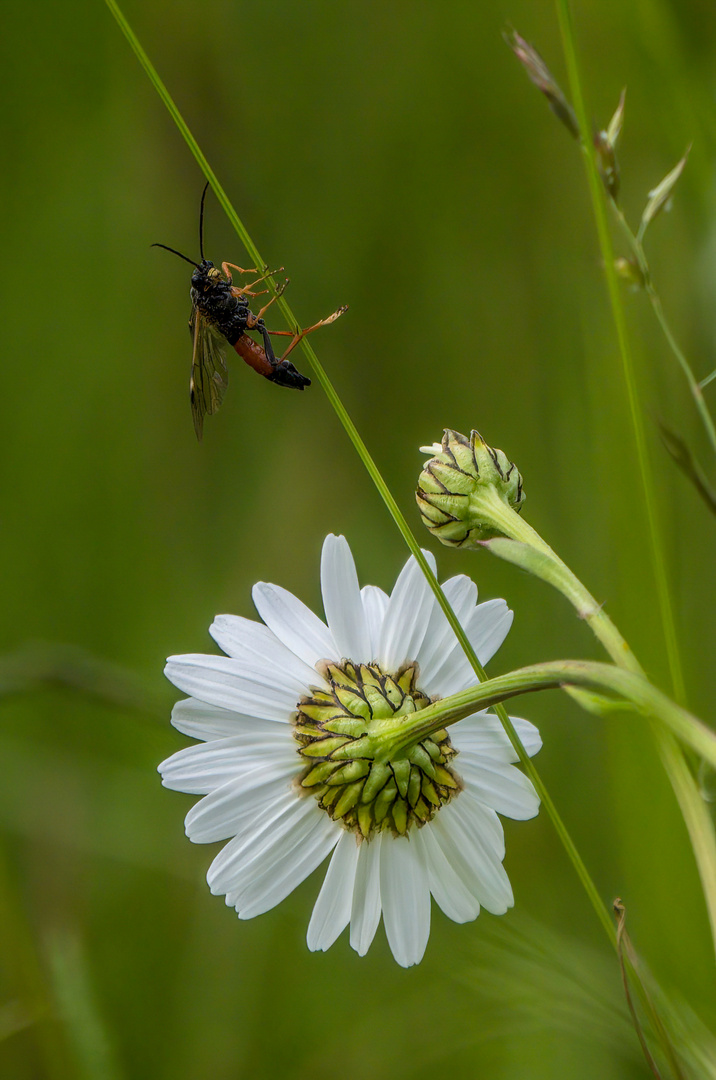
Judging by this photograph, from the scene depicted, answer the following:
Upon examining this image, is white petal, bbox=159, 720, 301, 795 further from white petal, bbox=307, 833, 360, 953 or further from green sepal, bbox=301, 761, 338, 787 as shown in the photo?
white petal, bbox=307, 833, 360, 953

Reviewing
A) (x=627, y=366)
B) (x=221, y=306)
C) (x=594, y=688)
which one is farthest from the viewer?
(x=221, y=306)

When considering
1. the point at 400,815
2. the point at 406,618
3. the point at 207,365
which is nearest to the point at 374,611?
the point at 406,618

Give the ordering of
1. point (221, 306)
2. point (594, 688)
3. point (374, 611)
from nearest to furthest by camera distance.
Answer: point (594, 688) → point (374, 611) → point (221, 306)

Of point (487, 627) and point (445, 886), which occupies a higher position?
point (487, 627)

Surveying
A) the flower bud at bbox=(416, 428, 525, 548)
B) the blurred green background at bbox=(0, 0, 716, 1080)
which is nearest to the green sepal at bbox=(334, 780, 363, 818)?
the flower bud at bbox=(416, 428, 525, 548)

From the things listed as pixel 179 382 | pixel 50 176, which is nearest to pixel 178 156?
pixel 50 176

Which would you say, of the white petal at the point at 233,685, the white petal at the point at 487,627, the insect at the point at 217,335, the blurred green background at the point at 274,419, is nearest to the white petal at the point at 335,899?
the white petal at the point at 233,685

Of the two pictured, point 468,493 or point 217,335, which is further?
point 217,335

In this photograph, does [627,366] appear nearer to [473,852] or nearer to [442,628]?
[442,628]

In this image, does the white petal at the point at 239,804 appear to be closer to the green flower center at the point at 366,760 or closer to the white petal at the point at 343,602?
the green flower center at the point at 366,760
